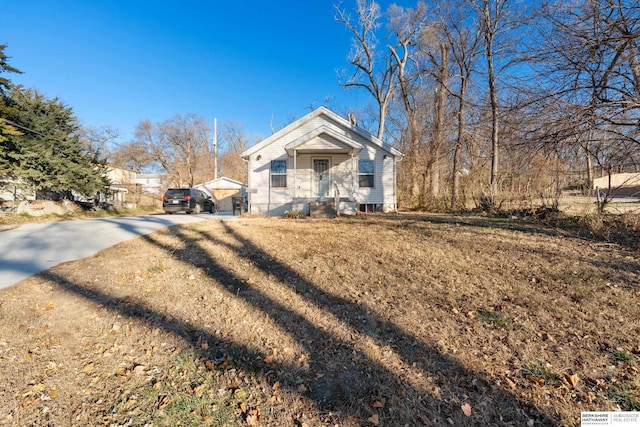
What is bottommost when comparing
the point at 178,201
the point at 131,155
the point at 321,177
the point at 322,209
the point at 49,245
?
the point at 49,245

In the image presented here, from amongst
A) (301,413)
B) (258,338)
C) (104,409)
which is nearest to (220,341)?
(258,338)

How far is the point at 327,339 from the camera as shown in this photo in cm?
320

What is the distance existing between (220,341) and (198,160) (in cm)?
4179

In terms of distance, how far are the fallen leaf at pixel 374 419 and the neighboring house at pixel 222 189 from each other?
27.0 m

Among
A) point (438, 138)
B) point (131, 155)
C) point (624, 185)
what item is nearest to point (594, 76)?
point (624, 185)

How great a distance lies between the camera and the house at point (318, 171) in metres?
13.7

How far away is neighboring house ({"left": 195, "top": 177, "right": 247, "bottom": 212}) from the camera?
28.0 metres

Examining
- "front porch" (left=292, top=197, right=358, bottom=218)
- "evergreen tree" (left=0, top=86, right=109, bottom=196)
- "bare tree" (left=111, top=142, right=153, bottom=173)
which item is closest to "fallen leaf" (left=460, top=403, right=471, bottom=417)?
"front porch" (left=292, top=197, right=358, bottom=218)

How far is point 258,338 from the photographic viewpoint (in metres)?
3.26

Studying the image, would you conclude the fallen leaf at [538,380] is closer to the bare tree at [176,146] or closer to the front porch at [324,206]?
the front porch at [324,206]

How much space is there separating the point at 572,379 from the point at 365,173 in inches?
474

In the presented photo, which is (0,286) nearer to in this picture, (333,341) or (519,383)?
(333,341)

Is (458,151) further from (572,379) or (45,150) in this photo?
(45,150)

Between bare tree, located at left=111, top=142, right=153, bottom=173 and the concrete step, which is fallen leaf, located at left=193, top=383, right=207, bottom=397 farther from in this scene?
bare tree, located at left=111, top=142, right=153, bottom=173
